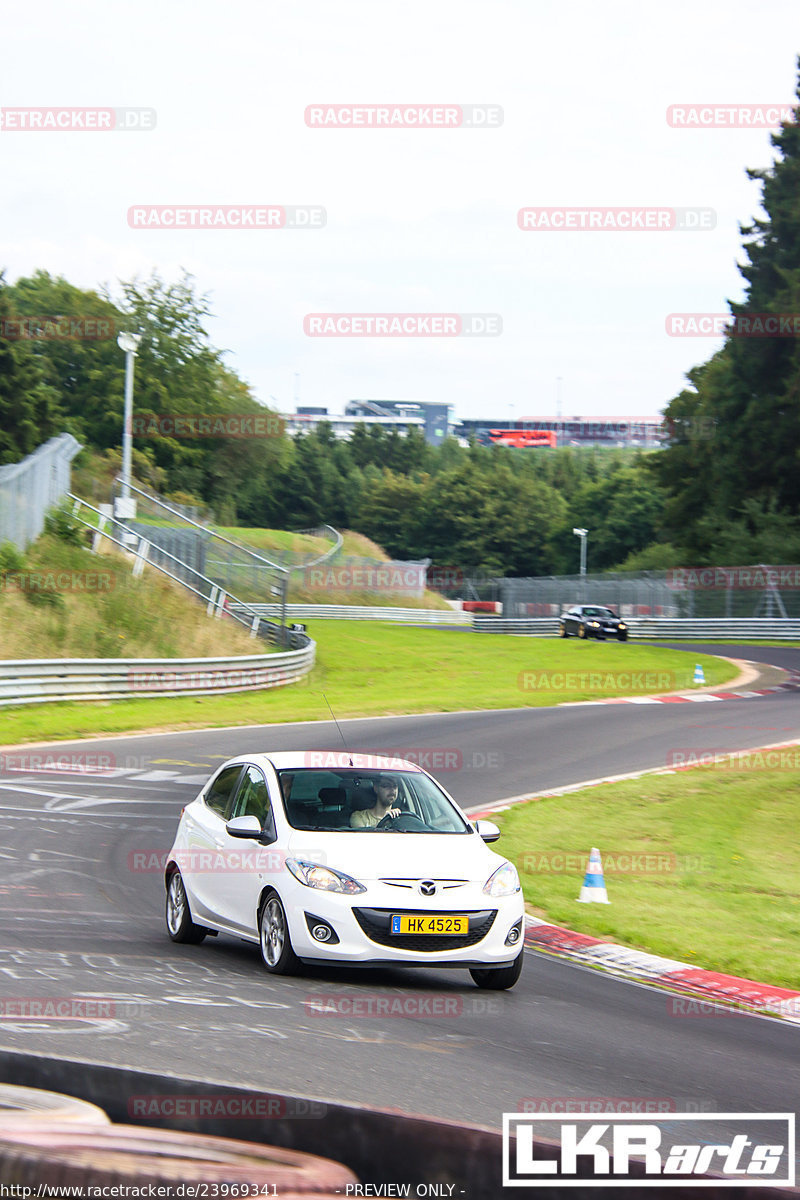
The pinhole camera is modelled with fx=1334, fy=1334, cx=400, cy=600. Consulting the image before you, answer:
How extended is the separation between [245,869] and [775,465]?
63.4 metres

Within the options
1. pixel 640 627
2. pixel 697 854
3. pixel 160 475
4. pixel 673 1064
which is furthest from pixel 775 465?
pixel 673 1064

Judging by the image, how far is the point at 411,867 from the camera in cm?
838

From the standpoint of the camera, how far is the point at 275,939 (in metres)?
8.55

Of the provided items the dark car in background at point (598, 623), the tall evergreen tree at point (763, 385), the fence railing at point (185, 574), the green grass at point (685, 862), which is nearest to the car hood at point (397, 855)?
the green grass at point (685, 862)

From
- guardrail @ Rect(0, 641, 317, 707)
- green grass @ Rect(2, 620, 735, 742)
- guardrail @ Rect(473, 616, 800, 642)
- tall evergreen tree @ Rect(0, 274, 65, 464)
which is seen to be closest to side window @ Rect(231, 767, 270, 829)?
green grass @ Rect(2, 620, 735, 742)

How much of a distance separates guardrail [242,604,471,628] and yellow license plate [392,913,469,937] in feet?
178

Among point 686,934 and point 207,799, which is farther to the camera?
point 686,934

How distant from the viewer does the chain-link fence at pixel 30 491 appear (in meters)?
30.0

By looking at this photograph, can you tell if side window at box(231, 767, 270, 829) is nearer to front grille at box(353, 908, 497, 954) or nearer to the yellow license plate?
front grille at box(353, 908, 497, 954)

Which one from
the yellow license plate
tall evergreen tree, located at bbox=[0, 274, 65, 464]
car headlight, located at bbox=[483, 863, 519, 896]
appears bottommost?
the yellow license plate

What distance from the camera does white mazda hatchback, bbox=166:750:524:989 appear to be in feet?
26.8

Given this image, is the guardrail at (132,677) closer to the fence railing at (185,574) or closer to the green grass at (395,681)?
the green grass at (395,681)

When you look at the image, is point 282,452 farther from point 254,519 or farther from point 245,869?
point 245,869

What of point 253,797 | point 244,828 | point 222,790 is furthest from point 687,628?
point 244,828
